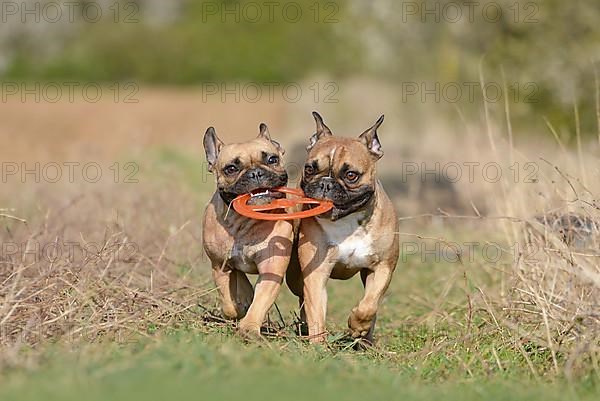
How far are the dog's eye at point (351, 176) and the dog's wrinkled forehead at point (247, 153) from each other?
712mm

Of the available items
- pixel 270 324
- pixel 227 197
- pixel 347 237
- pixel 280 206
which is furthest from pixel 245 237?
pixel 270 324

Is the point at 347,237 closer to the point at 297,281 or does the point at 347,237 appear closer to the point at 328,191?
the point at 328,191

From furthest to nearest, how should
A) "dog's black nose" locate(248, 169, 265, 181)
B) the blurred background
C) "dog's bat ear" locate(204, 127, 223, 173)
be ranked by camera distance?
the blurred background < "dog's bat ear" locate(204, 127, 223, 173) < "dog's black nose" locate(248, 169, 265, 181)

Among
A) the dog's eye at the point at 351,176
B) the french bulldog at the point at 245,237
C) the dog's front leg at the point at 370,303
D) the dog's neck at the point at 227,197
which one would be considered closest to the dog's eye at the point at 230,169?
the french bulldog at the point at 245,237

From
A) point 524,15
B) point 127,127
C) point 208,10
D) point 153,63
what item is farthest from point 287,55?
point 524,15

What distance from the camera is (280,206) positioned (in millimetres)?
8430

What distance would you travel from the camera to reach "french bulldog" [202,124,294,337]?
852 cm

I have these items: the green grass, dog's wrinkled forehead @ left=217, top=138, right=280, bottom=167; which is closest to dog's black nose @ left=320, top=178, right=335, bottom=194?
dog's wrinkled forehead @ left=217, top=138, right=280, bottom=167

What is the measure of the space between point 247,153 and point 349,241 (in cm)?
110

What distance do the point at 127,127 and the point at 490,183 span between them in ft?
83.4

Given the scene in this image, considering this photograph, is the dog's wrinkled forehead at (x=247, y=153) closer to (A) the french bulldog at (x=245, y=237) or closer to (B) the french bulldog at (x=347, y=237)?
(A) the french bulldog at (x=245, y=237)

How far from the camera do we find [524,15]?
26.7 m

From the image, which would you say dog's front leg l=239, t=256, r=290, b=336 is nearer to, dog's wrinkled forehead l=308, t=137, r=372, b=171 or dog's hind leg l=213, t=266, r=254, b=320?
dog's hind leg l=213, t=266, r=254, b=320

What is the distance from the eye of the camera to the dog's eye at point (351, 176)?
864 centimetres
